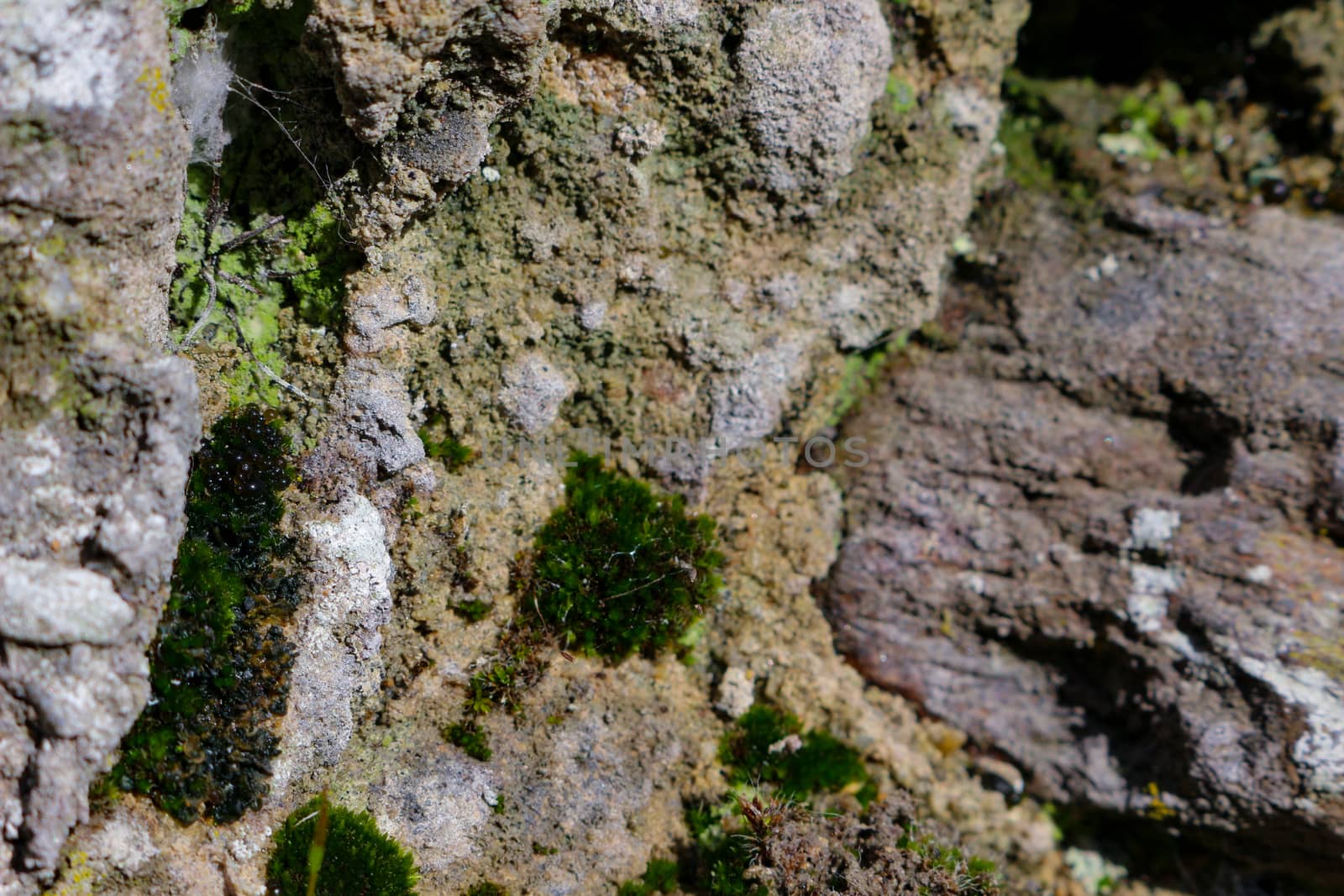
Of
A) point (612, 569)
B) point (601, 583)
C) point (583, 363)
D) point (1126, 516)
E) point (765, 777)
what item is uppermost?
point (1126, 516)

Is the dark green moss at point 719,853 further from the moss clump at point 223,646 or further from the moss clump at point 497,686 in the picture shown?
the moss clump at point 223,646

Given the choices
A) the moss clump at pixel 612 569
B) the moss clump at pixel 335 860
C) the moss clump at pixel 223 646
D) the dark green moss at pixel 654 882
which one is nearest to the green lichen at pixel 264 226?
the moss clump at pixel 223 646

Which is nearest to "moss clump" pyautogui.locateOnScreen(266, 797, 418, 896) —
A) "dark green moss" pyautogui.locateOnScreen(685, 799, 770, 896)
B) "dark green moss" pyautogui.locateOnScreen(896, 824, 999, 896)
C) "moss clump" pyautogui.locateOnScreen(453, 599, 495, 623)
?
"moss clump" pyautogui.locateOnScreen(453, 599, 495, 623)

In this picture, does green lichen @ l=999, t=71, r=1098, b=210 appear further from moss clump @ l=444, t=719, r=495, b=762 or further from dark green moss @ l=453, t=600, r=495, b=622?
moss clump @ l=444, t=719, r=495, b=762

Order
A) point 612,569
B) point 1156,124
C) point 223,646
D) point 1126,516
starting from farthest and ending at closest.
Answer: point 1156,124
point 1126,516
point 612,569
point 223,646

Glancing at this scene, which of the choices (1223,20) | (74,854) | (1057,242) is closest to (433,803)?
(74,854)

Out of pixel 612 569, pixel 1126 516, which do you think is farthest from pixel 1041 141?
pixel 612 569

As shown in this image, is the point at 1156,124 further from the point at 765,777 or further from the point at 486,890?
the point at 486,890
